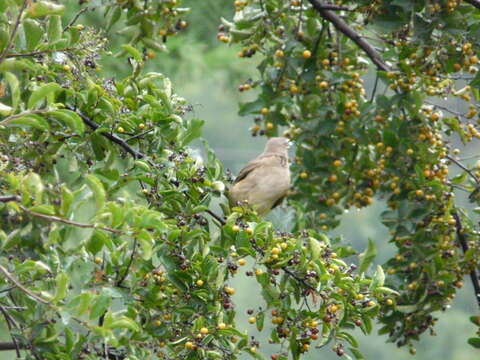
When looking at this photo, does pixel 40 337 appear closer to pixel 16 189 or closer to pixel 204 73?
pixel 16 189

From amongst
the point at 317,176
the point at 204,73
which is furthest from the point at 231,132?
the point at 317,176

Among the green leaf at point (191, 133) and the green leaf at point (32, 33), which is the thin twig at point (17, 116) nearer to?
the green leaf at point (32, 33)

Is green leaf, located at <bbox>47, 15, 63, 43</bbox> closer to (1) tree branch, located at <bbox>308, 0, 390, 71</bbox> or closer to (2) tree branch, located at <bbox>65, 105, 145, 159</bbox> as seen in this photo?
(2) tree branch, located at <bbox>65, 105, 145, 159</bbox>

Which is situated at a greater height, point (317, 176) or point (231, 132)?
point (231, 132)

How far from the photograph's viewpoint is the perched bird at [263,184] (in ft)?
14.4

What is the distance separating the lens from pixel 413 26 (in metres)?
3.71

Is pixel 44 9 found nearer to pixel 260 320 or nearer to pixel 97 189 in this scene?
pixel 97 189

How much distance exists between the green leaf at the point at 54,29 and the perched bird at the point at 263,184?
1789mm

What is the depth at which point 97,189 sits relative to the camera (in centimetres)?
221

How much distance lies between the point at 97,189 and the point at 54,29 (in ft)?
2.12

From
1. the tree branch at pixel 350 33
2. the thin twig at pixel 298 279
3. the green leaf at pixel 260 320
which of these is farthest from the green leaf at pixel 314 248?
the tree branch at pixel 350 33

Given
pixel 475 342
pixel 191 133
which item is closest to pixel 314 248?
pixel 191 133

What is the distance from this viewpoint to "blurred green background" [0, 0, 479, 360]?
10.8 metres

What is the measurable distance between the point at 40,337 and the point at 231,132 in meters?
15.4
